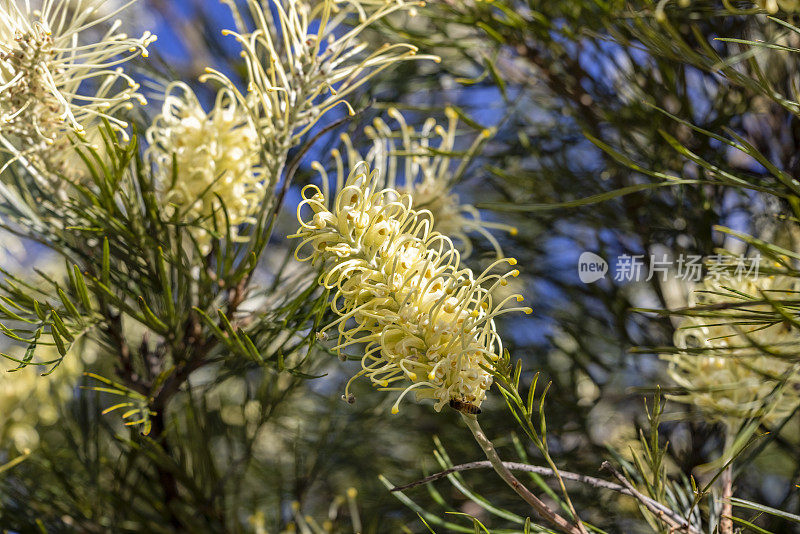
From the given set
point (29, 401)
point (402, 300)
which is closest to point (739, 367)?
point (402, 300)

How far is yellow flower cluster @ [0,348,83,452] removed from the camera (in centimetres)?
66

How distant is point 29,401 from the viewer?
2.27 ft

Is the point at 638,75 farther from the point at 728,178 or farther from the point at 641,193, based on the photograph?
the point at 728,178

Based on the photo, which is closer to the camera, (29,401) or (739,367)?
(739,367)

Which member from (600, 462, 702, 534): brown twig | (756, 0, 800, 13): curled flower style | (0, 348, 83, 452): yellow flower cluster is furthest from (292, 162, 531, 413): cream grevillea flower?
(0, 348, 83, 452): yellow flower cluster

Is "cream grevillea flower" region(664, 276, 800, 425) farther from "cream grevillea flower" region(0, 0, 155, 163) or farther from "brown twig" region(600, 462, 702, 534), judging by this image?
"cream grevillea flower" region(0, 0, 155, 163)

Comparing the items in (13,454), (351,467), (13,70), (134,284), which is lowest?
(351,467)

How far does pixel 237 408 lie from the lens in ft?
2.93

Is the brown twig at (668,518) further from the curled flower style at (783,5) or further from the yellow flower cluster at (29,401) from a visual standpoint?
the yellow flower cluster at (29,401)

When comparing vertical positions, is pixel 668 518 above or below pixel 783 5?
below

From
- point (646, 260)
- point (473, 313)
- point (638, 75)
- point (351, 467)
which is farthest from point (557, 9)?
point (351, 467)

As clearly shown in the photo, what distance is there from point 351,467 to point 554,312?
30 cm

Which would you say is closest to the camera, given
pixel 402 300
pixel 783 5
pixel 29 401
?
pixel 402 300

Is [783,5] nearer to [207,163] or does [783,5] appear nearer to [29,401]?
[207,163]
